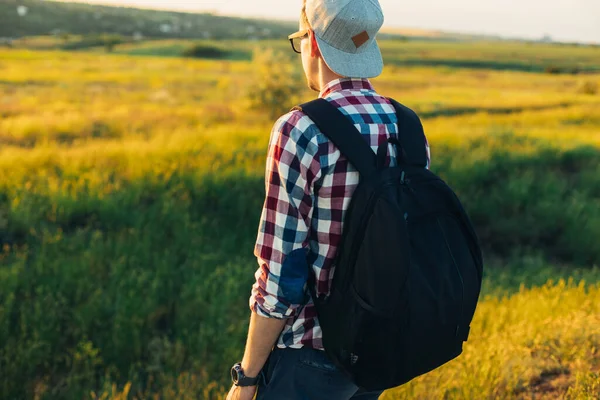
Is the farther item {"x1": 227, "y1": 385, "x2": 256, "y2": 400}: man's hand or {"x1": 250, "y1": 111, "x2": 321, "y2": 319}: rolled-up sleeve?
{"x1": 227, "y1": 385, "x2": 256, "y2": 400}: man's hand

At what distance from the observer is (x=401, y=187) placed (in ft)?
5.35

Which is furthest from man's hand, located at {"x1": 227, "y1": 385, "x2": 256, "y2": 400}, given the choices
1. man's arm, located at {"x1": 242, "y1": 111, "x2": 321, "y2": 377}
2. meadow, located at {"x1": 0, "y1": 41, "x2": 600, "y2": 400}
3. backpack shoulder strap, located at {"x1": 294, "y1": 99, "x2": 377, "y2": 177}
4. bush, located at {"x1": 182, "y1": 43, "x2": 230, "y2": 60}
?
bush, located at {"x1": 182, "y1": 43, "x2": 230, "y2": 60}

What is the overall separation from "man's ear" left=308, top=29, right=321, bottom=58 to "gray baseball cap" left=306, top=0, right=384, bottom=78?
0.02 m

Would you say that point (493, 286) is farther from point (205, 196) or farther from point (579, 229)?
point (205, 196)

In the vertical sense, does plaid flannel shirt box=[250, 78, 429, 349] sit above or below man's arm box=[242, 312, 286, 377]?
above

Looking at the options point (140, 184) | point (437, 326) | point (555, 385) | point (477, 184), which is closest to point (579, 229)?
point (477, 184)

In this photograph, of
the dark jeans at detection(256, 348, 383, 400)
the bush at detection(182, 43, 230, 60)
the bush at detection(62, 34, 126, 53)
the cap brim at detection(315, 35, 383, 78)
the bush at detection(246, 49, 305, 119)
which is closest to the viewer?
the cap brim at detection(315, 35, 383, 78)

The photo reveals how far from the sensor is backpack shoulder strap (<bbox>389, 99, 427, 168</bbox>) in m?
1.69

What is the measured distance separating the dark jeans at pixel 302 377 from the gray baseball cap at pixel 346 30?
93cm

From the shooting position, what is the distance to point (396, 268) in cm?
155

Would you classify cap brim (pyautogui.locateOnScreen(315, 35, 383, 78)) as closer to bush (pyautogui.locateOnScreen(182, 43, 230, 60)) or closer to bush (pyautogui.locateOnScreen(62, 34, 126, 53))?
bush (pyautogui.locateOnScreen(182, 43, 230, 60))

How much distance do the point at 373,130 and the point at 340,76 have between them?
0.71 feet

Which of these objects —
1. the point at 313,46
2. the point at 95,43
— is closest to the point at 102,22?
the point at 95,43

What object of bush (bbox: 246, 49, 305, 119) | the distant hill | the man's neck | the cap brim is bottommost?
bush (bbox: 246, 49, 305, 119)
